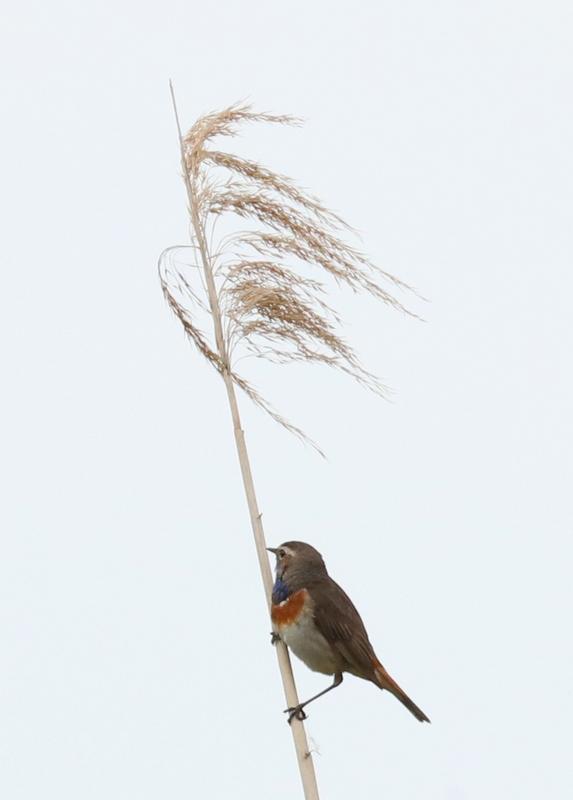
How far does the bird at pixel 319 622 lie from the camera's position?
3662mm

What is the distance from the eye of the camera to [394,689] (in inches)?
147

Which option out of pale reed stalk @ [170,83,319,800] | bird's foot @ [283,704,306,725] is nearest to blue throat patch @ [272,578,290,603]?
pale reed stalk @ [170,83,319,800]

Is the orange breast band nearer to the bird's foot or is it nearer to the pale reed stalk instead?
the pale reed stalk

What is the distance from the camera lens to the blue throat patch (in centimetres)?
374

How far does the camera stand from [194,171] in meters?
3.26

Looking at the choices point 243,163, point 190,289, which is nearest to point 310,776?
point 190,289

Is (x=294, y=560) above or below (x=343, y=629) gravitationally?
above

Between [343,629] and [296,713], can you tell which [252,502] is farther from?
[343,629]

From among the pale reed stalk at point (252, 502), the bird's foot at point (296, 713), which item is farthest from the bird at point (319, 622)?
the bird's foot at point (296, 713)

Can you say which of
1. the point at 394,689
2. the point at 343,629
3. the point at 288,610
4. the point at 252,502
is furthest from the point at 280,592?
the point at 252,502

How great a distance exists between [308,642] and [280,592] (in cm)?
19

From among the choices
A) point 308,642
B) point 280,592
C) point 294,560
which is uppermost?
point 294,560

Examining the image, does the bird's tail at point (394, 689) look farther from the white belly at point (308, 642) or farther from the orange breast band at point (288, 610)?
the orange breast band at point (288, 610)

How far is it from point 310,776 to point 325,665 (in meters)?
1.08
